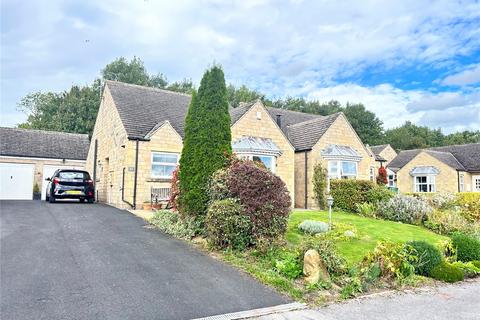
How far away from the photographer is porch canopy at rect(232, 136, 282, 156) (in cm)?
1820

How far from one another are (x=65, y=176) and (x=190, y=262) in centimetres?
1200

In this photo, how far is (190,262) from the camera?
777 cm

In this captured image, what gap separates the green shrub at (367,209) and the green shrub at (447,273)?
28.6 ft

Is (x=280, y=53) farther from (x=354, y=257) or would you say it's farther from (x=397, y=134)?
(x=397, y=134)

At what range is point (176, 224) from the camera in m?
10.9

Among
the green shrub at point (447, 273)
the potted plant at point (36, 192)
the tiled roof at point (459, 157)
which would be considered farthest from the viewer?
the tiled roof at point (459, 157)

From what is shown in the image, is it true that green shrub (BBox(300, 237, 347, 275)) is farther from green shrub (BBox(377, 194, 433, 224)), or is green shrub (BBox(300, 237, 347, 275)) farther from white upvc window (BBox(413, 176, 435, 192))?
white upvc window (BBox(413, 176, 435, 192))

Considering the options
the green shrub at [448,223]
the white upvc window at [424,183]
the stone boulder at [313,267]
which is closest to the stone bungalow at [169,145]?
the green shrub at [448,223]

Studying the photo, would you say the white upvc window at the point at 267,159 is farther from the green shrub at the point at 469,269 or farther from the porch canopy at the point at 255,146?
the green shrub at the point at 469,269

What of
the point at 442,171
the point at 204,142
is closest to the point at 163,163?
the point at 204,142

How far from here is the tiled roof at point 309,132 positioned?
21.0m

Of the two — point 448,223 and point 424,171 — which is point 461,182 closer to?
point 424,171

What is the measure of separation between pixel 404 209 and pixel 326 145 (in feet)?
21.2

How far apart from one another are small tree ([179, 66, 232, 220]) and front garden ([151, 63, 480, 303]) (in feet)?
0.10
